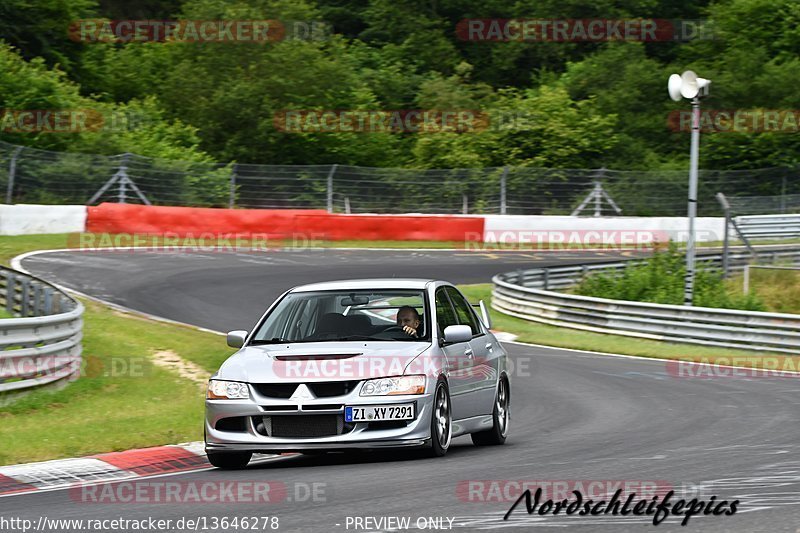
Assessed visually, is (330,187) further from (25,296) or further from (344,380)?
(344,380)

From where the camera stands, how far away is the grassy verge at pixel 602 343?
22953 millimetres

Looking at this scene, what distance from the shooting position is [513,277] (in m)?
30.4

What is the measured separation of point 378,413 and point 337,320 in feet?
4.24

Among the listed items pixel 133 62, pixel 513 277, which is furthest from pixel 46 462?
pixel 133 62

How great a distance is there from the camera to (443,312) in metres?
11.2

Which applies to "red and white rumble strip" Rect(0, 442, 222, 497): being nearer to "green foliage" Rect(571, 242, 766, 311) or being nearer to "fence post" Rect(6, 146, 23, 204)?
"green foliage" Rect(571, 242, 766, 311)

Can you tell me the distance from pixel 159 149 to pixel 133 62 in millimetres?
17961

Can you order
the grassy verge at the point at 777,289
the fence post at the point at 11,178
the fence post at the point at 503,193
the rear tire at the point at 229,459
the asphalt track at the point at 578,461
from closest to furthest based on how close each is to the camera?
1. the asphalt track at the point at 578,461
2. the rear tire at the point at 229,459
3. the grassy verge at the point at 777,289
4. the fence post at the point at 11,178
5. the fence post at the point at 503,193

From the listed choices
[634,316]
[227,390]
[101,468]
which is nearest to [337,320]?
[227,390]

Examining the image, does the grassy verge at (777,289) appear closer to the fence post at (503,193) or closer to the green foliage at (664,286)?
the green foliage at (664,286)

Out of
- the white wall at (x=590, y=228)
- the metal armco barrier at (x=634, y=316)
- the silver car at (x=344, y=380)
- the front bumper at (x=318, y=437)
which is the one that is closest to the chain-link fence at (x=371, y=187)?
the white wall at (x=590, y=228)

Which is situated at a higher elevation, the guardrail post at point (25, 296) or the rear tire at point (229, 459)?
the guardrail post at point (25, 296)

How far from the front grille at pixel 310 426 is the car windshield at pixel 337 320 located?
1.04 m

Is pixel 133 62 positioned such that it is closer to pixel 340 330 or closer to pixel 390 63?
pixel 390 63
